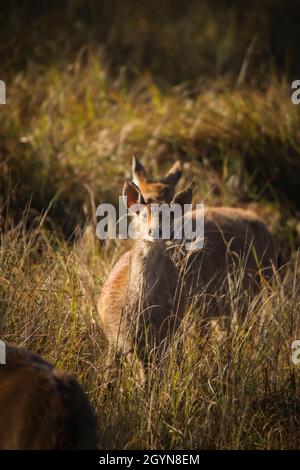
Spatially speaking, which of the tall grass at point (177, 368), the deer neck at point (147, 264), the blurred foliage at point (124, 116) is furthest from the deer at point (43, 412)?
the blurred foliage at point (124, 116)

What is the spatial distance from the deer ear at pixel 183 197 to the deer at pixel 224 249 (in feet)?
1.74

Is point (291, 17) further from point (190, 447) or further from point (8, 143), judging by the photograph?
point (190, 447)

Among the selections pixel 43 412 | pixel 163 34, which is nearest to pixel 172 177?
pixel 43 412

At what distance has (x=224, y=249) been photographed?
6820 millimetres

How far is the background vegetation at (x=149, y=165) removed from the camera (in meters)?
4.86

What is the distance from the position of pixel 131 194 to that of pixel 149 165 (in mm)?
3247

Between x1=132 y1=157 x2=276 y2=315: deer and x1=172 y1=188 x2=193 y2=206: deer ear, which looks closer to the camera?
x1=172 y1=188 x2=193 y2=206: deer ear

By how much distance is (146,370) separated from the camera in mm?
5344

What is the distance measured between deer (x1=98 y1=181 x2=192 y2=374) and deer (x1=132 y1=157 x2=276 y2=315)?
1.46ft

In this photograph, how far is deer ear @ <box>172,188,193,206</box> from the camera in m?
5.63

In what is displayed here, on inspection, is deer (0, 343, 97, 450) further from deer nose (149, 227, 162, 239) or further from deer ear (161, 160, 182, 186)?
deer ear (161, 160, 182, 186)

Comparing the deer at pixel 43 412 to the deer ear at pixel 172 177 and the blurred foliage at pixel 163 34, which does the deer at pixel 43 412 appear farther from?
the blurred foliage at pixel 163 34

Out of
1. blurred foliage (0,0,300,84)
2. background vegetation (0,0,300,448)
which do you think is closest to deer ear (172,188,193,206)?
background vegetation (0,0,300,448)


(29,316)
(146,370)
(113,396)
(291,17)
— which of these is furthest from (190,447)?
(291,17)
